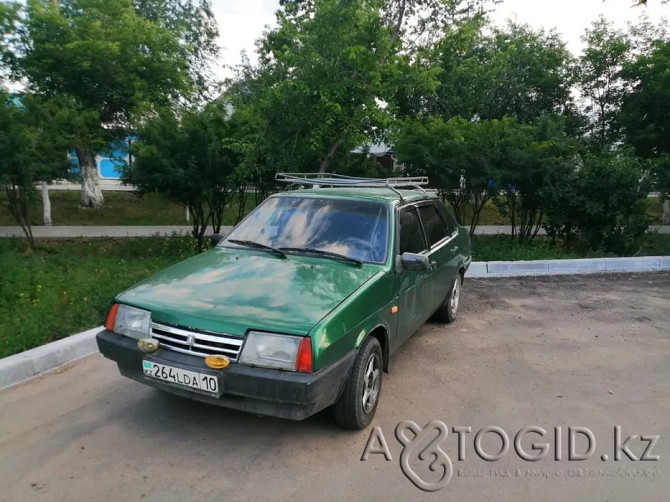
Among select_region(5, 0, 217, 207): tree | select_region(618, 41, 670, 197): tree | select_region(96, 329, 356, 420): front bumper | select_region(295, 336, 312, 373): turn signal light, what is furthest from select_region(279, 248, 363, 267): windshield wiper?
select_region(618, 41, 670, 197): tree

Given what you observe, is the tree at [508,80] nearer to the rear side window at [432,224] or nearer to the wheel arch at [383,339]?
the rear side window at [432,224]

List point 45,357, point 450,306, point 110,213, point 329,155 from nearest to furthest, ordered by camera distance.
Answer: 1. point 45,357
2. point 450,306
3. point 329,155
4. point 110,213

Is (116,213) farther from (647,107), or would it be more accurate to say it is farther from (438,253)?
(647,107)

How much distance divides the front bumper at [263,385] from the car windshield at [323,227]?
3.38 feet

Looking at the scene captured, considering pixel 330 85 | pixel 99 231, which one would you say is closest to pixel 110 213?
pixel 99 231

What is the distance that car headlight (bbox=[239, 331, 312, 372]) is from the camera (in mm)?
2779

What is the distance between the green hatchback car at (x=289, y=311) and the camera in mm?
2824

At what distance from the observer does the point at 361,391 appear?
10.5 ft

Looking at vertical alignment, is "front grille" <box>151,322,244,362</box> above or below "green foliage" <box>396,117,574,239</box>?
below

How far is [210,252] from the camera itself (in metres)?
4.11

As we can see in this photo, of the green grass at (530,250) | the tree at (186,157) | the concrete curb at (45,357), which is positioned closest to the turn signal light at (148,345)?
the concrete curb at (45,357)

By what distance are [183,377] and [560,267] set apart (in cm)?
744

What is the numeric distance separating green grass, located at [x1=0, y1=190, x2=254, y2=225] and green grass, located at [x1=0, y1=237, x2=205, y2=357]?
480cm

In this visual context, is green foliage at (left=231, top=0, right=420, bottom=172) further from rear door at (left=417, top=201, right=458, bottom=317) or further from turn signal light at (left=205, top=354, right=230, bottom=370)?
turn signal light at (left=205, top=354, right=230, bottom=370)
